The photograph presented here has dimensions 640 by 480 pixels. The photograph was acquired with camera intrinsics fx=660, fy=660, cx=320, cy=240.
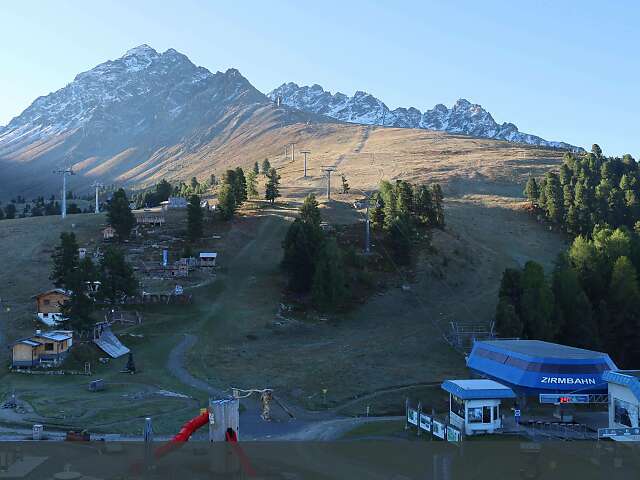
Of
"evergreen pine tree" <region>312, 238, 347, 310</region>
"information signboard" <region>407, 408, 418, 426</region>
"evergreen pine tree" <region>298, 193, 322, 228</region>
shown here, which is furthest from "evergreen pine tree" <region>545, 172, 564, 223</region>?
"information signboard" <region>407, 408, 418, 426</region>

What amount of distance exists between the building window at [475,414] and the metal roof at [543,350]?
30.9 ft

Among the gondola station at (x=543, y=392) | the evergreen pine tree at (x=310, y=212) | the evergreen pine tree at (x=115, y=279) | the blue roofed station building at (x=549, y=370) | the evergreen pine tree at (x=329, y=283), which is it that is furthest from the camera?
the evergreen pine tree at (x=310, y=212)

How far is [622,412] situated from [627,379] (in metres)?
1.89

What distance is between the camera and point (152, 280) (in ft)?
241

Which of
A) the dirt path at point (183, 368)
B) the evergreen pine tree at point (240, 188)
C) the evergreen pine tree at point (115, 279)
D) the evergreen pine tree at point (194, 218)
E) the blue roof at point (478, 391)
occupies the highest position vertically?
the evergreen pine tree at point (240, 188)

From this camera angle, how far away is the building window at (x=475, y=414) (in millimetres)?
35469

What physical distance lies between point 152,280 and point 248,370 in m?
27.4

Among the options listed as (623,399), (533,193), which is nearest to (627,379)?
(623,399)

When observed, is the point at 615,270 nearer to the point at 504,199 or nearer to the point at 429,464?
the point at 429,464

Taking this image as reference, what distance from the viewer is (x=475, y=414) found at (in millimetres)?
35531

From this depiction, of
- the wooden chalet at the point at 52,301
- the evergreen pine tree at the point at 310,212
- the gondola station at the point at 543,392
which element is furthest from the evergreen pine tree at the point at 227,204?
the gondola station at the point at 543,392

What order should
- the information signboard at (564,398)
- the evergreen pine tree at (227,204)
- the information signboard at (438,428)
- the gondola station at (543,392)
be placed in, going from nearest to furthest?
1. the information signboard at (438,428)
2. the gondola station at (543,392)
3. the information signboard at (564,398)
4. the evergreen pine tree at (227,204)

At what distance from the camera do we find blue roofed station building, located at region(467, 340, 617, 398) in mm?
40906

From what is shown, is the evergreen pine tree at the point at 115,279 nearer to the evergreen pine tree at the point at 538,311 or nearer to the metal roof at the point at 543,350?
the metal roof at the point at 543,350
